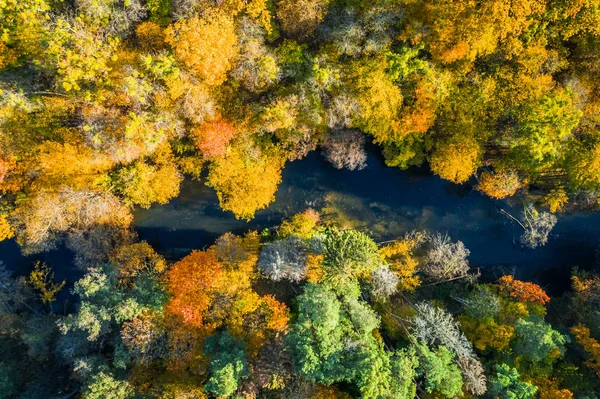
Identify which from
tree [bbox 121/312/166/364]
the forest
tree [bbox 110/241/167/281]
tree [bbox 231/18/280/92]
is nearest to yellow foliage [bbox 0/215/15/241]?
the forest

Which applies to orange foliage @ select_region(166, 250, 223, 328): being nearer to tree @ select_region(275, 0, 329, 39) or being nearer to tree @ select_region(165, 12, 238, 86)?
tree @ select_region(165, 12, 238, 86)

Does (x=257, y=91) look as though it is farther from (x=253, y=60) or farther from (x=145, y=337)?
(x=145, y=337)

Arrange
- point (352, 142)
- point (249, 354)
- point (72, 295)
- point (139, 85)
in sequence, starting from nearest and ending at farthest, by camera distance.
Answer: point (139, 85) < point (249, 354) < point (352, 142) < point (72, 295)

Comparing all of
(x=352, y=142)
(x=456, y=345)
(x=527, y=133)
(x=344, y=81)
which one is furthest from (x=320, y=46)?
(x=456, y=345)

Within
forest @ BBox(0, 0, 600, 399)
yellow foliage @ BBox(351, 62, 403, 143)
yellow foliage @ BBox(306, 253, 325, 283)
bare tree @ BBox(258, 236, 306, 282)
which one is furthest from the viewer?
yellow foliage @ BBox(306, 253, 325, 283)

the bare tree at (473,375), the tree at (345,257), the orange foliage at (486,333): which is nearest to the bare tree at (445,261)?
the orange foliage at (486,333)

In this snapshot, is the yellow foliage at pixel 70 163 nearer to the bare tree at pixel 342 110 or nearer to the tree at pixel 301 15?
the tree at pixel 301 15

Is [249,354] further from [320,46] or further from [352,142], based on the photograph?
[320,46]
